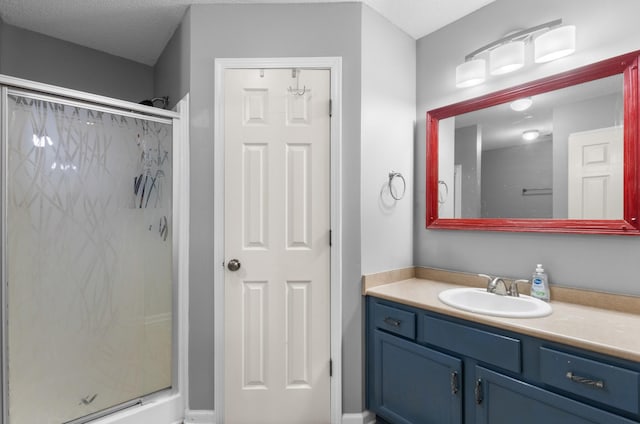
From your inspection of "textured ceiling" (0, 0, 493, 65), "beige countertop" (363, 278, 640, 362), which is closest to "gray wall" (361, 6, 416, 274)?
"textured ceiling" (0, 0, 493, 65)

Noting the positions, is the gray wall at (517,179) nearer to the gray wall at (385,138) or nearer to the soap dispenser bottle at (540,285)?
the soap dispenser bottle at (540,285)

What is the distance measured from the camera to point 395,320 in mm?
1633

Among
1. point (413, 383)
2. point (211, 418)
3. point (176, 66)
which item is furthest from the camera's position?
point (176, 66)

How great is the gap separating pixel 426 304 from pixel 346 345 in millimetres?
572

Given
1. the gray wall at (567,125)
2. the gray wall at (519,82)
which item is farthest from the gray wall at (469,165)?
the gray wall at (567,125)

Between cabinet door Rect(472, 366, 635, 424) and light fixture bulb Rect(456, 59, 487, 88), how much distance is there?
61.7 inches

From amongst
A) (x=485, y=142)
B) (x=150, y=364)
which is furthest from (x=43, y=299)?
(x=485, y=142)

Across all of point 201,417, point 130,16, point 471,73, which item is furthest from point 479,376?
point 130,16

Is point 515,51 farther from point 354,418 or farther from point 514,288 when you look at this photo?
point 354,418

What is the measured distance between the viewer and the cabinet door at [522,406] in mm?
1050

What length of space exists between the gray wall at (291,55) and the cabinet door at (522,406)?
67 cm

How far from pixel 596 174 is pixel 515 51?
2.48 ft

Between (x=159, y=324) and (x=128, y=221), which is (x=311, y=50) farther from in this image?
(x=159, y=324)

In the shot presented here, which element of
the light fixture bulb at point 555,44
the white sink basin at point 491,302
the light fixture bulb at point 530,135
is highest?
the light fixture bulb at point 555,44
